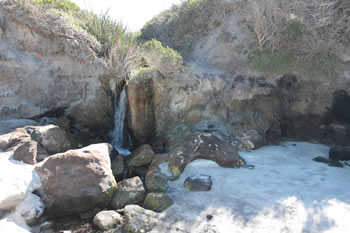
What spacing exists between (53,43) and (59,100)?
170cm

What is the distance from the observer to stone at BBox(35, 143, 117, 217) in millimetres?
4574

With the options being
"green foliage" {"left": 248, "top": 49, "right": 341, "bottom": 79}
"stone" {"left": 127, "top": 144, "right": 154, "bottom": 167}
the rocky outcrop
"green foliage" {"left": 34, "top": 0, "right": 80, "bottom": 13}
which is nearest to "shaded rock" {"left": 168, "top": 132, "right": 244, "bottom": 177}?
"stone" {"left": 127, "top": 144, "right": 154, "bottom": 167}

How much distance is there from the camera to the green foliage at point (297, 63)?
7.51 meters

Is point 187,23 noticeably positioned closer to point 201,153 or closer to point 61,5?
point 61,5

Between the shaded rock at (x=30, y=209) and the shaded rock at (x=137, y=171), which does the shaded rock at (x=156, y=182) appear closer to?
the shaded rock at (x=137, y=171)

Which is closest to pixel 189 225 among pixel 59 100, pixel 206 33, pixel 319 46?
pixel 59 100

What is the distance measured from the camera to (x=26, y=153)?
5.12m

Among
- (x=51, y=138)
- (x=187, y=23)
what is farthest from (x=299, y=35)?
(x=51, y=138)

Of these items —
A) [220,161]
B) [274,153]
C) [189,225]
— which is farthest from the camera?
[274,153]

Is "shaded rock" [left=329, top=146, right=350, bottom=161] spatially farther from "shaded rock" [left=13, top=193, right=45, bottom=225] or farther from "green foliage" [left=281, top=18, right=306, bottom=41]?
"shaded rock" [left=13, top=193, right=45, bottom=225]

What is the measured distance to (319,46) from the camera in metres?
7.55

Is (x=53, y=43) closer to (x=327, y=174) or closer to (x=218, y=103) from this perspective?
(x=218, y=103)

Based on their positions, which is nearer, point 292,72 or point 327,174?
point 327,174

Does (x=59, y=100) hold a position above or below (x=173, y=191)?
above
